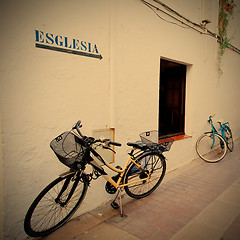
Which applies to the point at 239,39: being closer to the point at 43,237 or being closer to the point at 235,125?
the point at 235,125

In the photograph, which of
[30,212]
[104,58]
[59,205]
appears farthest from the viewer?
[104,58]

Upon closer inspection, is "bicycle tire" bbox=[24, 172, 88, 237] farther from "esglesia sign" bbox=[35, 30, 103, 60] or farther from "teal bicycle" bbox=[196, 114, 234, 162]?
"teal bicycle" bbox=[196, 114, 234, 162]

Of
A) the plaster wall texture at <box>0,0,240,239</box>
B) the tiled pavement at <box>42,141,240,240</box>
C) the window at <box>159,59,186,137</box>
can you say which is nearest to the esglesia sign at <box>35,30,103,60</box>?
the plaster wall texture at <box>0,0,240,239</box>

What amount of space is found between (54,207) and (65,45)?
6.94 feet

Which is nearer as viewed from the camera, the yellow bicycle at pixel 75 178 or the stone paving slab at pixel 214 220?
the yellow bicycle at pixel 75 178

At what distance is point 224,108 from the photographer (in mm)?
7160

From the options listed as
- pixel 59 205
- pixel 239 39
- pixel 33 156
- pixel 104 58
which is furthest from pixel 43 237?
pixel 239 39

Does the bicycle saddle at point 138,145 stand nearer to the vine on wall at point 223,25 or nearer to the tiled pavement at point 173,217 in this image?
the tiled pavement at point 173,217

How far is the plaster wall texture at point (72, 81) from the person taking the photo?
7.51ft

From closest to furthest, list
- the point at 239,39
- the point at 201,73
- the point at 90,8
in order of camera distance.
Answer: the point at 90,8 < the point at 201,73 < the point at 239,39

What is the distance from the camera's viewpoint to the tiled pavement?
2.49 m

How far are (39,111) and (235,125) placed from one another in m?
8.12

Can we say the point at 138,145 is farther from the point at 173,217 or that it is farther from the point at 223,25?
the point at 223,25

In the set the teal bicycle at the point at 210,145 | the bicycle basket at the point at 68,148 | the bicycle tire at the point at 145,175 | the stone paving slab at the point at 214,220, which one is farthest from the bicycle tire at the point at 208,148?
the bicycle basket at the point at 68,148
